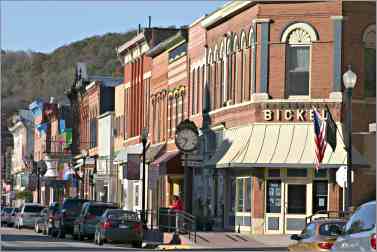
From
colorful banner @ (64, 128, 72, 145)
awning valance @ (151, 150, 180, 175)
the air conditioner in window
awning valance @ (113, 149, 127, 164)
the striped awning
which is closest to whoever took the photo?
the striped awning

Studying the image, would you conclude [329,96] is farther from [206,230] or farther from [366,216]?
[366,216]

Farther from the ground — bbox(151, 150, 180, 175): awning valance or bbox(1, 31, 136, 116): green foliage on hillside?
bbox(1, 31, 136, 116): green foliage on hillside

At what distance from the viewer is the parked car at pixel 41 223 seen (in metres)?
56.7

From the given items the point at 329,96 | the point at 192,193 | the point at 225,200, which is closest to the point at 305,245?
the point at 329,96

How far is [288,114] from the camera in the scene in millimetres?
43375

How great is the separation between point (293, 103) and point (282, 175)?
291cm

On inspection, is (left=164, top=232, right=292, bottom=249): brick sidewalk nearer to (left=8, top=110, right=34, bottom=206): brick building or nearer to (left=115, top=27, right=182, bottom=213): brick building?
(left=115, top=27, right=182, bottom=213): brick building

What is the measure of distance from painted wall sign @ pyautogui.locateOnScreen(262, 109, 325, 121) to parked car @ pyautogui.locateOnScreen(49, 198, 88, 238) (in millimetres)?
11878

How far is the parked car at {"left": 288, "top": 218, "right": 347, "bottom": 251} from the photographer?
2314 centimetres

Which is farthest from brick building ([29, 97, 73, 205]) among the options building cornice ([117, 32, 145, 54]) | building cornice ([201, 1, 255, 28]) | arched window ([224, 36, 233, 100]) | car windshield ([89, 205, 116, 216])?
car windshield ([89, 205, 116, 216])

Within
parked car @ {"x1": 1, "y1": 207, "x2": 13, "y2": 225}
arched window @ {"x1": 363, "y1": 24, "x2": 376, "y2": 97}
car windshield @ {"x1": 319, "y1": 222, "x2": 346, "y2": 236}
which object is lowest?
parked car @ {"x1": 1, "y1": 207, "x2": 13, "y2": 225}

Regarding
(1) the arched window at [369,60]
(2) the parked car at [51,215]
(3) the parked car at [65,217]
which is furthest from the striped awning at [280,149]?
(2) the parked car at [51,215]

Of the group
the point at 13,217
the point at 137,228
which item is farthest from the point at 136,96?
the point at 137,228

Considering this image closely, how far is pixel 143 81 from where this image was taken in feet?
223
